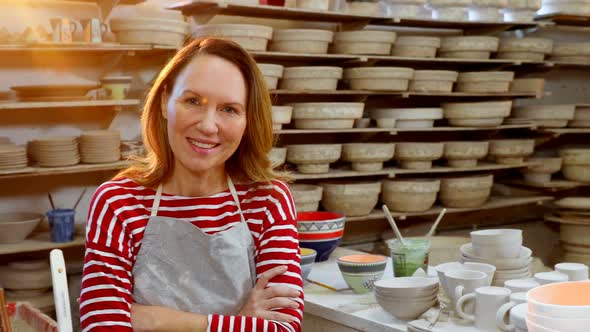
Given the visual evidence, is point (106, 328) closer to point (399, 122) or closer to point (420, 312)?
point (420, 312)

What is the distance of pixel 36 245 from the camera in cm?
353

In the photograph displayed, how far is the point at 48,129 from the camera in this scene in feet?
12.7

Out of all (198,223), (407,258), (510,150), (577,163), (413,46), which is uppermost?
(413,46)

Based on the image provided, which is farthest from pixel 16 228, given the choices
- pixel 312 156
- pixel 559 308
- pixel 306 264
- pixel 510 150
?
pixel 510 150

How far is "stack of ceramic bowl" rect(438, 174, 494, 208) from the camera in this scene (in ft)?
15.2

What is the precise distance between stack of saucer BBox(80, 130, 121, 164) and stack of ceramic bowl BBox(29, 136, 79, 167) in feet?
0.22

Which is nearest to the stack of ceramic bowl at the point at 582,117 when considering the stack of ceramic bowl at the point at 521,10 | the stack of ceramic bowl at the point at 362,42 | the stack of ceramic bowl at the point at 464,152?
the stack of ceramic bowl at the point at 521,10

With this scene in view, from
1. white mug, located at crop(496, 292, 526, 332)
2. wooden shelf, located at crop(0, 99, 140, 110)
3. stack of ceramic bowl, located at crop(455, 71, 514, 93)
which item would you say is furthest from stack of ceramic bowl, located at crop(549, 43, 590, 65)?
white mug, located at crop(496, 292, 526, 332)

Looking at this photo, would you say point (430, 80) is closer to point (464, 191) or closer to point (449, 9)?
point (449, 9)

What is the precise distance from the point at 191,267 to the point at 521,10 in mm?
4026

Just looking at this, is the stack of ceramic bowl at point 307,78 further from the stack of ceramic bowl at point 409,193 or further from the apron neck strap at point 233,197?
the apron neck strap at point 233,197

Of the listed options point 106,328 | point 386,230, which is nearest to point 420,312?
point 106,328

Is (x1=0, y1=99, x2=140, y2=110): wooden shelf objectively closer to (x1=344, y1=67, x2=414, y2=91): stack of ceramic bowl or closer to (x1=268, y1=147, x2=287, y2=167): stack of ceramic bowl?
(x1=268, y1=147, x2=287, y2=167): stack of ceramic bowl

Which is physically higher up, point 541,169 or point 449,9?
point 449,9
